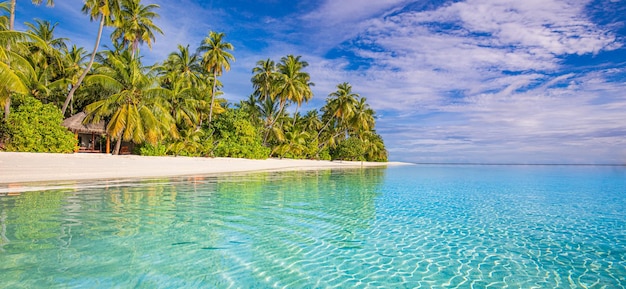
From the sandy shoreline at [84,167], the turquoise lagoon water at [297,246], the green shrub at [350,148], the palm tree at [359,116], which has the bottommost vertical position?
the turquoise lagoon water at [297,246]

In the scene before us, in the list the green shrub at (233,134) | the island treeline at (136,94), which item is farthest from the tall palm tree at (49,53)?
the green shrub at (233,134)

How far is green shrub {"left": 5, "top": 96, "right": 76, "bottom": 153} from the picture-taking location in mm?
17125

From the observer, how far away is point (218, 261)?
4195 millimetres

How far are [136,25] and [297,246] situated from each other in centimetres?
2737

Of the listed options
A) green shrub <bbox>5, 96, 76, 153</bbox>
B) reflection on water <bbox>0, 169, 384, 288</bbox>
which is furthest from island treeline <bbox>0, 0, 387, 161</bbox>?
reflection on water <bbox>0, 169, 384, 288</bbox>

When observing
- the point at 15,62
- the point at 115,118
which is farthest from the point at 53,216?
the point at 115,118

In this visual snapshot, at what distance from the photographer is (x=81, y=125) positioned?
22.5 metres

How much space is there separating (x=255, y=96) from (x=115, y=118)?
20.1 metres

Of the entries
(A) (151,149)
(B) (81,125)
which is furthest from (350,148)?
(B) (81,125)

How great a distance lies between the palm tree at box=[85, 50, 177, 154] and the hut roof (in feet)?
2.08

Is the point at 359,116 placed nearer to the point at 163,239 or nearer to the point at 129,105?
the point at 129,105

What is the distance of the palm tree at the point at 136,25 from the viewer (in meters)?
25.8

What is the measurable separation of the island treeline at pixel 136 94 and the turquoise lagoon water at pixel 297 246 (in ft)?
31.4

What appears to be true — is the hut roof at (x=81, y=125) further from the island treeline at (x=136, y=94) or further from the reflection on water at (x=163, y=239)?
the reflection on water at (x=163, y=239)
